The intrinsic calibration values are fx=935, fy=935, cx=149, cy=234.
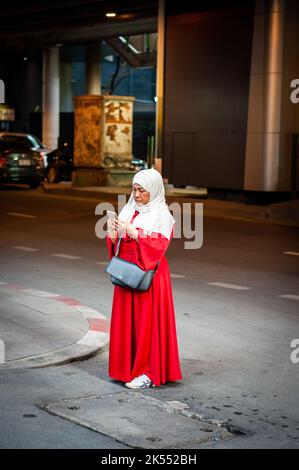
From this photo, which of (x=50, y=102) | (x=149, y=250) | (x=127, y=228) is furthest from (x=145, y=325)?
(x=50, y=102)

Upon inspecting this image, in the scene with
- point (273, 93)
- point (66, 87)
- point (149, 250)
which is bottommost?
point (149, 250)

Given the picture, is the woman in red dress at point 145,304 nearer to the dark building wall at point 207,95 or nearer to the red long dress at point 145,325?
the red long dress at point 145,325

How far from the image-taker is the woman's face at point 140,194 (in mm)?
6847

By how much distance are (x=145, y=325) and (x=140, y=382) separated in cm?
43

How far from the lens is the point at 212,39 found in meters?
25.3

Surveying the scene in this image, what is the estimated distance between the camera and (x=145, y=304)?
22.4 ft

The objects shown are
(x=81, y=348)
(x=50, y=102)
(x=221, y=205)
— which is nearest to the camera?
(x=81, y=348)

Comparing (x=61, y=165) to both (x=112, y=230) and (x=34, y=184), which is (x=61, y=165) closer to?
(x=34, y=184)

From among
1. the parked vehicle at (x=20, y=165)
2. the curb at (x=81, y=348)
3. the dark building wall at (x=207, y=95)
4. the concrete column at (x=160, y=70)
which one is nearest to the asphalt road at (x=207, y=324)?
the curb at (x=81, y=348)

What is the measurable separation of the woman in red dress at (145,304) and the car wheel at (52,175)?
85.6 feet

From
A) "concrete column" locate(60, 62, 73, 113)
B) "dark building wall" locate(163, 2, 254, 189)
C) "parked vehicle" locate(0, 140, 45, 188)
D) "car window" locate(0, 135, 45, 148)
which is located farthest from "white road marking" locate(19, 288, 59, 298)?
"concrete column" locate(60, 62, 73, 113)

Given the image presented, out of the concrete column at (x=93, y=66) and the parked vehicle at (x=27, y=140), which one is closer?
the parked vehicle at (x=27, y=140)

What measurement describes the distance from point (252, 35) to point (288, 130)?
2.62 meters
